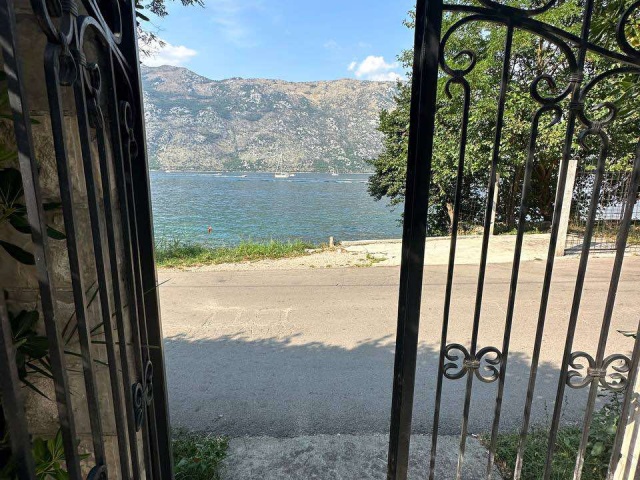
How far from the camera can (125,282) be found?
1120mm

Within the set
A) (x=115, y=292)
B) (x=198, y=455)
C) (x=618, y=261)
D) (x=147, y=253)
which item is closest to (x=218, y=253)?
(x=198, y=455)

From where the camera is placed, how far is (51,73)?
0.64 metres

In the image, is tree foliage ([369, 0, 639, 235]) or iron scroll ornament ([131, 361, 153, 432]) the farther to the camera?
tree foliage ([369, 0, 639, 235])

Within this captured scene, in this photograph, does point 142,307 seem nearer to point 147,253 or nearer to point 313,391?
point 147,253

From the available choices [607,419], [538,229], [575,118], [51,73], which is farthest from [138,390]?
[538,229]

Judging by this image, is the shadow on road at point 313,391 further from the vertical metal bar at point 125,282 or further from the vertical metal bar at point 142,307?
the vertical metal bar at point 125,282

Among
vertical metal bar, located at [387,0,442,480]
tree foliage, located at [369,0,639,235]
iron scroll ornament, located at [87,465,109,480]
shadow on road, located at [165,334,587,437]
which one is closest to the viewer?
iron scroll ornament, located at [87,465,109,480]

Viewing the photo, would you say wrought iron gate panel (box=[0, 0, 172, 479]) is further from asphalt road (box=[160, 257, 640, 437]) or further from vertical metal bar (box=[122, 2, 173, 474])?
asphalt road (box=[160, 257, 640, 437])

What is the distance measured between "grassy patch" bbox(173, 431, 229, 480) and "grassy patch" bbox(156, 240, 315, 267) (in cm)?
543

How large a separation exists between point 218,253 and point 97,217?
766 cm

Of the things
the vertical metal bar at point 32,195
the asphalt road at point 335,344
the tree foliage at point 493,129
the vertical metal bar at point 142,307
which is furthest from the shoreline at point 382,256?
the vertical metal bar at point 32,195

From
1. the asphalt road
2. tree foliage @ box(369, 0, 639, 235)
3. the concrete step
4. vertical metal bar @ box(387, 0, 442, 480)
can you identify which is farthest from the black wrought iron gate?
tree foliage @ box(369, 0, 639, 235)

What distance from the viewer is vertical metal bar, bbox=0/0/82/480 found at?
56 centimetres

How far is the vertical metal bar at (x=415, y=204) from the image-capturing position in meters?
1.03
